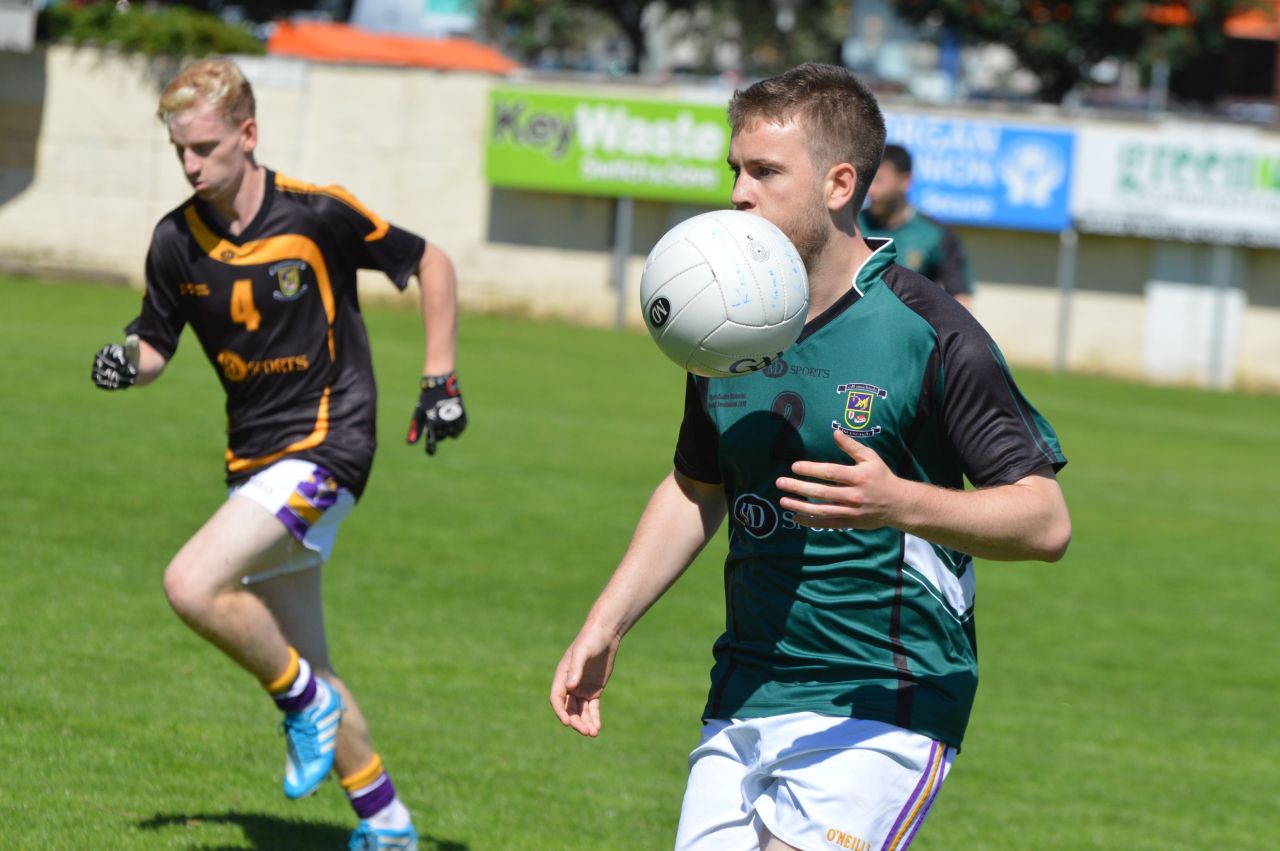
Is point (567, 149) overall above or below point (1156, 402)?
above

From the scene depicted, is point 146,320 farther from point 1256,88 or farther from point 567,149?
point 1256,88

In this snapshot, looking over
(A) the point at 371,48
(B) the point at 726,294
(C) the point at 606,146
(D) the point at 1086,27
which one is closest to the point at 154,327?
(B) the point at 726,294

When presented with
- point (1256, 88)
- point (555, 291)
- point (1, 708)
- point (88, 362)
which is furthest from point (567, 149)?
point (1256, 88)

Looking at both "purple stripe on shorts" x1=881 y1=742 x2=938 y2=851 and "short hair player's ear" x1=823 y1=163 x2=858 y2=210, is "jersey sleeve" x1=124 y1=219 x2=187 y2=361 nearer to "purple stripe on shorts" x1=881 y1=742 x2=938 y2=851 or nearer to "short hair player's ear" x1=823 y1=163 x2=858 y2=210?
"short hair player's ear" x1=823 y1=163 x2=858 y2=210

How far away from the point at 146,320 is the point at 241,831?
1.81m

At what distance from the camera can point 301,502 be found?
5.61 metres

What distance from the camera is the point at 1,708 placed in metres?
6.75

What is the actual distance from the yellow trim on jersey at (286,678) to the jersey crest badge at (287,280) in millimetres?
1251

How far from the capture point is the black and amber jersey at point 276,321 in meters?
5.82

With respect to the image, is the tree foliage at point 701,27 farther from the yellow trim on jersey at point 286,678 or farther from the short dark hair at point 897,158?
the yellow trim on jersey at point 286,678

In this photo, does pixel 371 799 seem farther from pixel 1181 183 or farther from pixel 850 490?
pixel 1181 183

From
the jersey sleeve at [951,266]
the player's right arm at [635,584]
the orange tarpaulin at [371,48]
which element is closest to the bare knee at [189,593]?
the player's right arm at [635,584]

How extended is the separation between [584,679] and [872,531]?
0.74m

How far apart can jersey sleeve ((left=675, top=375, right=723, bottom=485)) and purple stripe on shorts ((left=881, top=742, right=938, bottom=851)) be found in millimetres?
806
